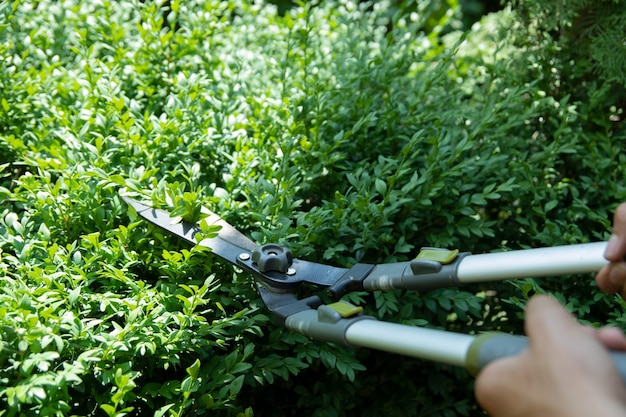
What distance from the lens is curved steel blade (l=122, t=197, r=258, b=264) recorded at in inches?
79.0

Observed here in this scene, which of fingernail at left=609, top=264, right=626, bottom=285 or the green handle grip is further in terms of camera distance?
fingernail at left=609, top=264, right=626, bottom=285

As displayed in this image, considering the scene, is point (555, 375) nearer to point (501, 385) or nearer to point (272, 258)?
point (501, 385)

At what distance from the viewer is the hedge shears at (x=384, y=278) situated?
139cm

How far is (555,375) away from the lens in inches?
44.0

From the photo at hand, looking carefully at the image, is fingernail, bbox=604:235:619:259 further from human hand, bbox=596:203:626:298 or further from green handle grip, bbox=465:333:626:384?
green handle grip, bbox=465:333:626:384

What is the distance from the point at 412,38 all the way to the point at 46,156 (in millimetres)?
1584

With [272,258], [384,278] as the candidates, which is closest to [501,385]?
[384,278]

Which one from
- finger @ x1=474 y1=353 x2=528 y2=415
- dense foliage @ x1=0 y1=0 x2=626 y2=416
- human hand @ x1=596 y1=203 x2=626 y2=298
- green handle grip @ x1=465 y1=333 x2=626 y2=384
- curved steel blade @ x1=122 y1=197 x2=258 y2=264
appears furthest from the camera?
curved steel blade @ x1=122 y1=197 x2=258 y2=264

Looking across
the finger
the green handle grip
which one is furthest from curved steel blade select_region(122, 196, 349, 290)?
the finger

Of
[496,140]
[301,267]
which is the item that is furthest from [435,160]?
[301,267]

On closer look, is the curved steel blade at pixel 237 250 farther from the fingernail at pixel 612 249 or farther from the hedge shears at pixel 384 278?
the fingernail at pixel 612 249

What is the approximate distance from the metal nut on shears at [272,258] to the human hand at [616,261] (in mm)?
761

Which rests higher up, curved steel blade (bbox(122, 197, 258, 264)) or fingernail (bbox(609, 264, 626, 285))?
fingernail (bbox(609, 264, 626, 285))

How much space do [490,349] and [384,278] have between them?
55cm
